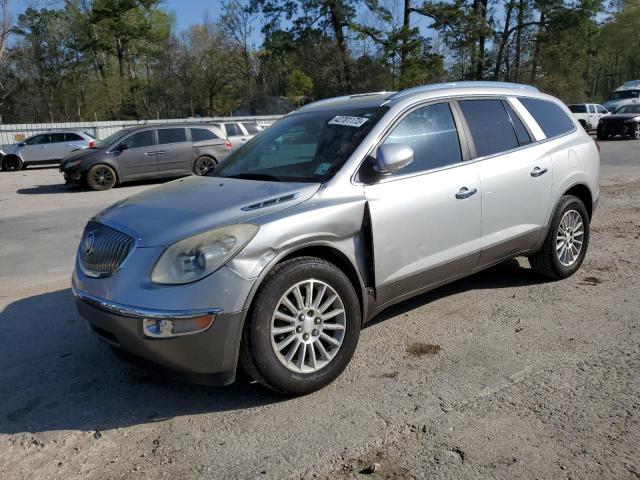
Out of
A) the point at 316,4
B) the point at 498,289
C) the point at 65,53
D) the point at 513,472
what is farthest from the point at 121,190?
the point at 65,53

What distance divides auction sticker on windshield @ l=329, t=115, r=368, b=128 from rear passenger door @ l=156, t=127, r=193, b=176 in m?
11.9

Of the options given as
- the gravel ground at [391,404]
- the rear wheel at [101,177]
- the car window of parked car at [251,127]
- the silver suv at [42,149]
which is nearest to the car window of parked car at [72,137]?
the silver suv at [42,149]

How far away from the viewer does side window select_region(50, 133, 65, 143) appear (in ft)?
76.4

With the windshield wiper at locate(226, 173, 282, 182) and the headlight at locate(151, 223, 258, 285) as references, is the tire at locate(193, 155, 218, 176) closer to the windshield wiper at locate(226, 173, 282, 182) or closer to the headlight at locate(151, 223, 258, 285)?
the windshield wiper at locate(226, 173, 282, 182)

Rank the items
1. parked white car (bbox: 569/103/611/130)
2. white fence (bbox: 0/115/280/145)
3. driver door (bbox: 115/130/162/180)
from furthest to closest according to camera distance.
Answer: white fence (bbox: 0/115/280/145), parked white car (bbox: 569/103/611/130), driver door (bbox: 115/130/162/180)

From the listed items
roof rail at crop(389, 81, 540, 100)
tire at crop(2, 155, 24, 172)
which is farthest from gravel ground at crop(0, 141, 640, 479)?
tire at crop(2, 155, 24, 172)

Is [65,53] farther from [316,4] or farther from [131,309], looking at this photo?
[131,309]

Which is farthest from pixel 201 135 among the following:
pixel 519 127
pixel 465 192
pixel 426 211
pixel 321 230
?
pixel 321 230

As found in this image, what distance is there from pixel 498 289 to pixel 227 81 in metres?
53.7

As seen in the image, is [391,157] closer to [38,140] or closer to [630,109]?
[38,140]

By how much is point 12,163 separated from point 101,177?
1086 cm

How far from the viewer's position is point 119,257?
10.4 ft

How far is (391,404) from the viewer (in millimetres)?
3168

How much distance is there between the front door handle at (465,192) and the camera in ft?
13.4
